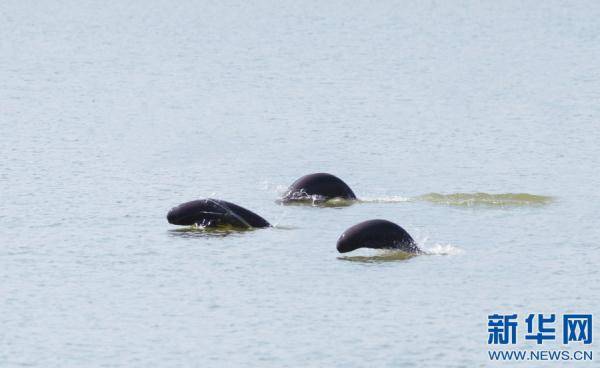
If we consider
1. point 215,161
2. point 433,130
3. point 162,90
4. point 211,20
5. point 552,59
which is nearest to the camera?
point 215,161

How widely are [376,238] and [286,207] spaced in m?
7.37

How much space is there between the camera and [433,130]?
6881cm

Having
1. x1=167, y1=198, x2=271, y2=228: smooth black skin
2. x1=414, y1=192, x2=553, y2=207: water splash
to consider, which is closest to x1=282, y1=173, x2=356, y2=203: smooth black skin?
x1=414, y1=192, x2=553, y2=207: water splash

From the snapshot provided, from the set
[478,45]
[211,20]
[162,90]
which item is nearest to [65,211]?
[162,90]

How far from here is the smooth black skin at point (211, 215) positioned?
45312 millimetres

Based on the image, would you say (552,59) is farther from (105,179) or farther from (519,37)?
(105,179)

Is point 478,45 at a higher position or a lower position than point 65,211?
higher

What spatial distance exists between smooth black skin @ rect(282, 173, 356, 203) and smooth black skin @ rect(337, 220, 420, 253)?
7206 millimetres

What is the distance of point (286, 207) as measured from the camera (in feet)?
161

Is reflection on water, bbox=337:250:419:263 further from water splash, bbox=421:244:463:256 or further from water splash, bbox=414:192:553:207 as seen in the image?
water splash, bbox=414:192:553:207

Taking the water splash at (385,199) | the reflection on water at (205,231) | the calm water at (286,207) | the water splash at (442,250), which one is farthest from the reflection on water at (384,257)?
the water splash at (385,199)

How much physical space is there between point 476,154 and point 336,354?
28.3 m

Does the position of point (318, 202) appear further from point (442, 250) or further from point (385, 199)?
point (442, 250)

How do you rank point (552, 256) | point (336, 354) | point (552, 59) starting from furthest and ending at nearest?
point (552, 59) < point (552, 256) < point (336, 354)
